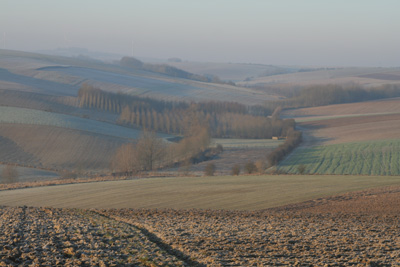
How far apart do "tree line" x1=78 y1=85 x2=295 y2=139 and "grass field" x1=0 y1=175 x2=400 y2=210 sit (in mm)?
39364

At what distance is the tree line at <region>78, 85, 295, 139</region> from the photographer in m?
82.2

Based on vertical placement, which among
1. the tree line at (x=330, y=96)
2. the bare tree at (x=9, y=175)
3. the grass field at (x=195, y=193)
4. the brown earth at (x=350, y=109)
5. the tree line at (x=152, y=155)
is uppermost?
the tree line at (x=330, y=96)

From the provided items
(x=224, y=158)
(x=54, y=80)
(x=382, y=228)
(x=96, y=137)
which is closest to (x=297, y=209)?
(x=382, y=228)

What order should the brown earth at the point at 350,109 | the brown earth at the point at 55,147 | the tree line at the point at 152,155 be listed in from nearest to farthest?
the tree line at the point at 152,155 < the brown earth at the point at 55,147 < the brown earth at the point at 350,109

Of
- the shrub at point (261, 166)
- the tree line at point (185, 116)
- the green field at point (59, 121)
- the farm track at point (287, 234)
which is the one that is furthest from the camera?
the tree line at point (185, 116)

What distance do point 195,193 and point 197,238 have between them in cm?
1423

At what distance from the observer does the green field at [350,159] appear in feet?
156

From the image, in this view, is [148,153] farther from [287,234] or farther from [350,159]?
[287,234]

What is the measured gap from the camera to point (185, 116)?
93250 millimetres

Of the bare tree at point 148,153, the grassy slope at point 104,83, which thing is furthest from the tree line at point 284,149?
the grassy slope at point 104,83

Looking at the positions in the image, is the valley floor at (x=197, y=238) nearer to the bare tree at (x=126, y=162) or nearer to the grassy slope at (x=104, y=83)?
the bare tree at (x=126, y=162)

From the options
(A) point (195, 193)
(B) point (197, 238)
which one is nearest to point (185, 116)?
(A) point (195, 193)

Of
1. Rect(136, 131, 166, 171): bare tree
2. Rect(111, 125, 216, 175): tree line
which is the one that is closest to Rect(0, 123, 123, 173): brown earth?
Rect(111, 125, 216, 175): tree line

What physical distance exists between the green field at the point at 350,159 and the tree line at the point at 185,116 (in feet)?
52.4
